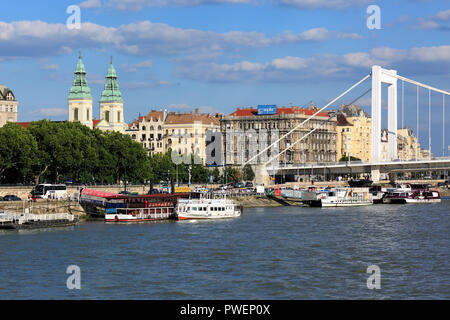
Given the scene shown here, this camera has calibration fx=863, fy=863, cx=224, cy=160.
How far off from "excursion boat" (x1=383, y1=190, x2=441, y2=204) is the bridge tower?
492 centimetres

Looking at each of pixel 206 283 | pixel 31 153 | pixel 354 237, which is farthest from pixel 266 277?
pixel 31 153

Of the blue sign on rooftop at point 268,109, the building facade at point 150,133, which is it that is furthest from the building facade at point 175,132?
the blue sign on rooftop at point 268,109

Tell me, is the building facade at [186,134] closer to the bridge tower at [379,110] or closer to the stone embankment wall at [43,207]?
the bridge tower at [379,110]

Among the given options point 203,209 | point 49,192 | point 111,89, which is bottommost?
point 203,209

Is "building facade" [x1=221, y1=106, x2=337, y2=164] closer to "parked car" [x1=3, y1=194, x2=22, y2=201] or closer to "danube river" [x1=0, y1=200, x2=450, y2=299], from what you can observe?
"parked car" [x1=3, y1=194, x2=22, y2=201]

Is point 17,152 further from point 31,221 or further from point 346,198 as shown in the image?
point 346,198

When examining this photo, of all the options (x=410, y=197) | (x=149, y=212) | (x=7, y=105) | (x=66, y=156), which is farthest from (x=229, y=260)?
(x=7, y=105)

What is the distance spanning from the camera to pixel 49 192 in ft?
231

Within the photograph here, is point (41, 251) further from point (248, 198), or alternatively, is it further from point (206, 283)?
point (248, 198)

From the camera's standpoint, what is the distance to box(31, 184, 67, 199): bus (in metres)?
70.1

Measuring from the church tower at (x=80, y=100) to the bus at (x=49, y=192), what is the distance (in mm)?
71672

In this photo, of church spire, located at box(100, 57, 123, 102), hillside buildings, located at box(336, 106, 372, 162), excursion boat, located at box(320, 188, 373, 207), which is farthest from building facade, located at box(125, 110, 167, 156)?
excursion boat, located at box(320, 188, 373, 207)

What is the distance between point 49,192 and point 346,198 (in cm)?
3307

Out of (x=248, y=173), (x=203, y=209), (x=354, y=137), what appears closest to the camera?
(x=203, y=209)
